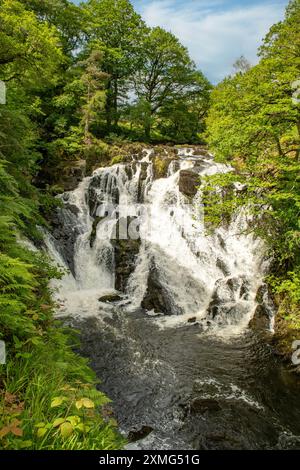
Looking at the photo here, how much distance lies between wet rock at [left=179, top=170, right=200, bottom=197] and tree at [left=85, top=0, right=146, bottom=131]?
13.4 metres

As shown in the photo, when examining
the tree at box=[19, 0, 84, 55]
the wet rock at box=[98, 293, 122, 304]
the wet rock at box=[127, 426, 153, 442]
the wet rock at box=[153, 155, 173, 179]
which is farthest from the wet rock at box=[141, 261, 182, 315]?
the tree at box=[19, 0, 84, 55]

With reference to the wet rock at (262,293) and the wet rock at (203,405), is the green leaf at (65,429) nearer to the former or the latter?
the wet rock at (203,405)

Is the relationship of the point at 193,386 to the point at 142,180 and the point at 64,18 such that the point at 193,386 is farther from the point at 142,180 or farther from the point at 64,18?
the point at 64,18

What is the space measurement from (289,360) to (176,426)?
394cm

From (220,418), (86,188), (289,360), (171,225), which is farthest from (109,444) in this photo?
(86,188)

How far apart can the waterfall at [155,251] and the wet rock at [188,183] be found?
51mm

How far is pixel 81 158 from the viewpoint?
20312 mm

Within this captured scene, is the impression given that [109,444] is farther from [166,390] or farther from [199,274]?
[199,274]

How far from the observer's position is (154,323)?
10.9 m

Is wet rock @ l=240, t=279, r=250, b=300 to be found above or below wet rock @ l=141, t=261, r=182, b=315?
above

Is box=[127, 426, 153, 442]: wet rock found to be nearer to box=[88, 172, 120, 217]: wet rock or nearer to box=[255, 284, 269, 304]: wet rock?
box=[255, 284, 269, 304]: wet rock

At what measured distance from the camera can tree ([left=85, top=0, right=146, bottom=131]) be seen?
26.7m

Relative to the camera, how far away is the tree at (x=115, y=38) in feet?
87.6

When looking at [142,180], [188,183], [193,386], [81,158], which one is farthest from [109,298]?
[81,158]
